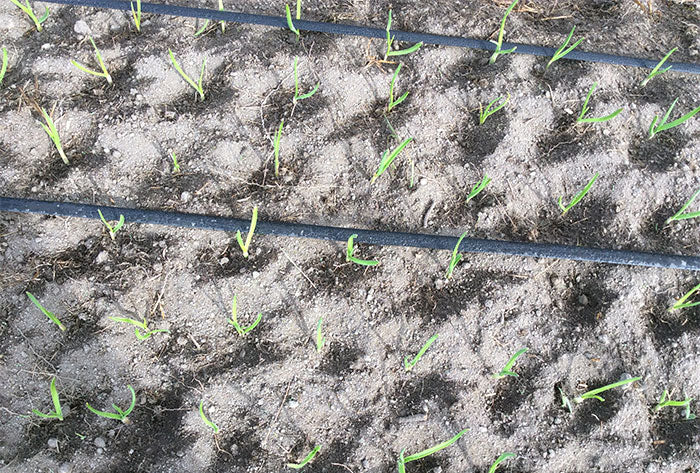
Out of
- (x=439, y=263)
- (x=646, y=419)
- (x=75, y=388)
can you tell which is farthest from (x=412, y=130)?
(x=75, y=388)

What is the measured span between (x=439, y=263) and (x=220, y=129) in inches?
35.1

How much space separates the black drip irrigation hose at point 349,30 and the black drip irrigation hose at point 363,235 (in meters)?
0.77

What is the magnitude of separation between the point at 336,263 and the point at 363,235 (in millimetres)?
131

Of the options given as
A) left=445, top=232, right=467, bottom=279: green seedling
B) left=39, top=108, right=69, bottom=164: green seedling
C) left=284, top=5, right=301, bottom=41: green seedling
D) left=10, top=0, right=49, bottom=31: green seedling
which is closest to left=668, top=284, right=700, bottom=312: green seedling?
left=445, top=232, right=467, bottom=279: green seedling

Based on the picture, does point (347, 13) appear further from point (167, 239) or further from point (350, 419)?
point (350, 419)

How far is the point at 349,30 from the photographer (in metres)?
1.92

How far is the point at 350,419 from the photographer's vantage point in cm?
153

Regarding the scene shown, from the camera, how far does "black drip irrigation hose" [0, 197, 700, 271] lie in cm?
163

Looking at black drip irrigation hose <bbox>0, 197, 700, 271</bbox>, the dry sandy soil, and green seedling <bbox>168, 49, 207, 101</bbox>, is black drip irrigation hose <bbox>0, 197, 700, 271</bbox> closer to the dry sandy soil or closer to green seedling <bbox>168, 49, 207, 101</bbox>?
the dry sandy soil

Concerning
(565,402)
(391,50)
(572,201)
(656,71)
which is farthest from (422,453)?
(656,71)

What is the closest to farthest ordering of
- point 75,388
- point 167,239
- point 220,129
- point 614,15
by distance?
point 75,388 < point 167,239 < point 220,129 < point 614,15

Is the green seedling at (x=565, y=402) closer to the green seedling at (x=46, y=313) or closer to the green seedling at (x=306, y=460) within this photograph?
the green seedling at (x=306, y=460)

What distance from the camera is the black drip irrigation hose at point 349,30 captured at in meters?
1.90

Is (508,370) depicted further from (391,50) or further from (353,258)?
(391,50)
